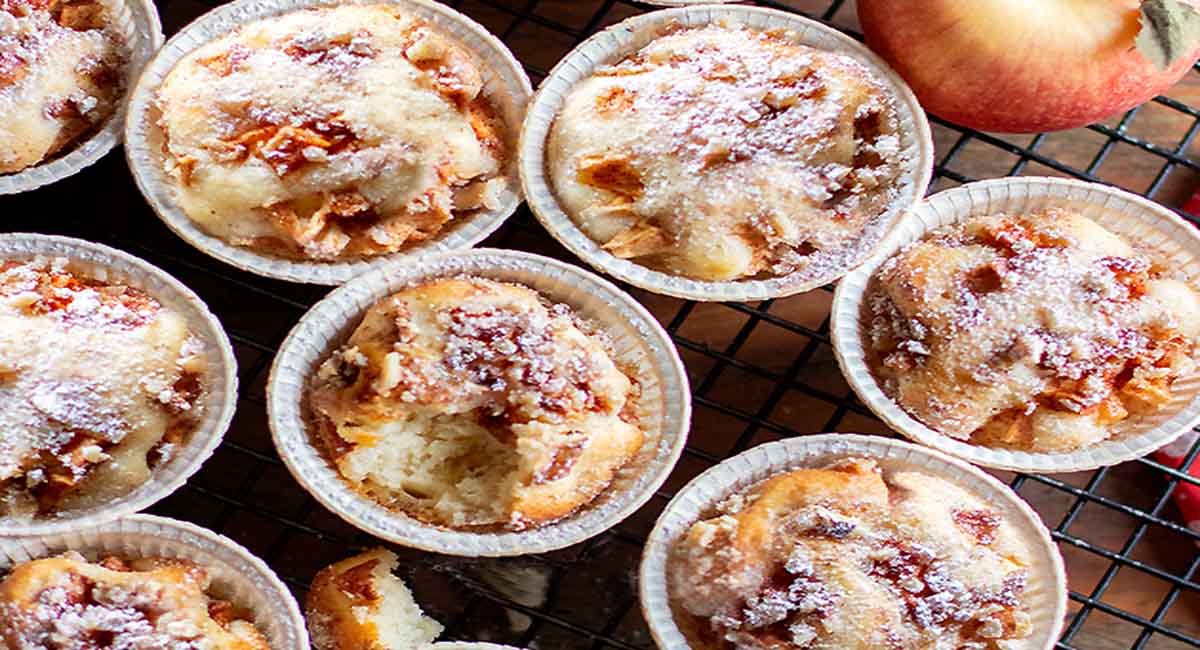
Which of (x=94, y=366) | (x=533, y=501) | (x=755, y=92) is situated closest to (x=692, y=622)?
(x=533, y=501)

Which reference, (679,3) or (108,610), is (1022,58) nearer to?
(679,3)

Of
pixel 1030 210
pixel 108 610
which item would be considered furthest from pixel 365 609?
pixel 1030 210

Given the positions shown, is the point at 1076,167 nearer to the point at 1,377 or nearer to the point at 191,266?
the point at 191,266

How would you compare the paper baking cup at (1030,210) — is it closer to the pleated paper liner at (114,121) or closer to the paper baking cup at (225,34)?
the paper baking cup at (225,34)

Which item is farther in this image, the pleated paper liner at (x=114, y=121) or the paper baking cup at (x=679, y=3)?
the paper baking cup at (x=679, y=3)

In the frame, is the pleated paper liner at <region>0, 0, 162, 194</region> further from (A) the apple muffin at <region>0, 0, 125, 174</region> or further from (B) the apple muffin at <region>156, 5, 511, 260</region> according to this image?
(B) the apple muffin at <region>156, 5, 511, 260</region>

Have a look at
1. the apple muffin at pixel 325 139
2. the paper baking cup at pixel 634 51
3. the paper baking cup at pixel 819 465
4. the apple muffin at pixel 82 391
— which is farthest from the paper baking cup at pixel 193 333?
the paper baking cup at pixel 819 465
